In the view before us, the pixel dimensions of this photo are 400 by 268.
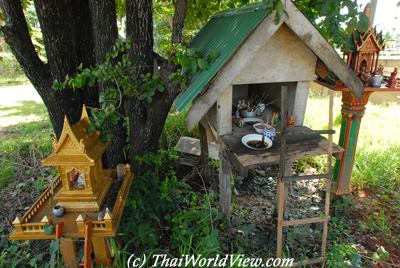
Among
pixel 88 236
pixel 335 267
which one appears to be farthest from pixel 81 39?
pixel 335 267

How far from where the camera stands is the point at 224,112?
297 cm

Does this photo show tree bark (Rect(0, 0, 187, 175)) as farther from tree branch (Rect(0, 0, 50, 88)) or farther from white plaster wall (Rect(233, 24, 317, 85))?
white plaster wall (Rect(233, 24, 317, 85))

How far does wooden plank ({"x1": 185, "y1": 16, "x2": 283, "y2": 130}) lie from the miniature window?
3.40 feet

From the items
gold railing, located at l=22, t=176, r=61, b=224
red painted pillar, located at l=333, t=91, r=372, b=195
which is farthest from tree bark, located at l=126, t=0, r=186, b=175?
red painted pillar, located at l=333, t=91, r=372, b=195

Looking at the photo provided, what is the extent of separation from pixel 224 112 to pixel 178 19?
1.03 m

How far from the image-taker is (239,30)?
111 inches

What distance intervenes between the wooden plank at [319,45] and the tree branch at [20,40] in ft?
9.15

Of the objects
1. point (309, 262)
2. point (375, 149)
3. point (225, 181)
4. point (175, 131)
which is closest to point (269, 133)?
point (225, 181)

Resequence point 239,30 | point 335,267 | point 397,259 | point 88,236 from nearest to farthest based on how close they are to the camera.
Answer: point 88,236 < point 239,30 < point 335,267 < point 397,259

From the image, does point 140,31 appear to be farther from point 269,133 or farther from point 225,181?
point 225,181

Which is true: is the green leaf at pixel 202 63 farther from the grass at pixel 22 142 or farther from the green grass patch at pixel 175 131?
the grass at pixel 22 142

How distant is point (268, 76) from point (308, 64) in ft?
1.56

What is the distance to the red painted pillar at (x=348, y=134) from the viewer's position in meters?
3.98

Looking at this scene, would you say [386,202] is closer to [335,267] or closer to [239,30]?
[335,267]
